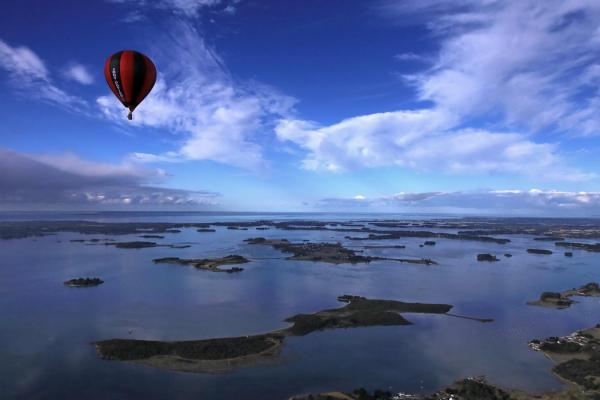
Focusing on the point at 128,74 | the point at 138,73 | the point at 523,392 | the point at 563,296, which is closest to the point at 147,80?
the point at 138,73

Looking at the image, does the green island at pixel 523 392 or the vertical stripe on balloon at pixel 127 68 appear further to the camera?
the vertical stripe on balloon at pixel 127 68

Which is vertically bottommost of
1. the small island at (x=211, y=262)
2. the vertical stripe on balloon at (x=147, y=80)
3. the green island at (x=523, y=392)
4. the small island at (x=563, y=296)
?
the green island at (x=523, y=392)

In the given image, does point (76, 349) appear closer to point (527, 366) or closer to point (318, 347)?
point (318, 347)

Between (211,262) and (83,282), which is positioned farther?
(211,262)

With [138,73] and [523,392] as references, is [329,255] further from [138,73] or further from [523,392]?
[138,73]

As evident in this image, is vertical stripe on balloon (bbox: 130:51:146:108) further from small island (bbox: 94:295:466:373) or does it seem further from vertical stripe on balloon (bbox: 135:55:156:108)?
small island (bbox: 94:295:466:373)

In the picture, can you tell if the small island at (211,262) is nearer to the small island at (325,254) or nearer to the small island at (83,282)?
the small island at (325,254)

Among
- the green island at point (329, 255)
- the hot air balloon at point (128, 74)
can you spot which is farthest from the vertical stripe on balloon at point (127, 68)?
the green island at point (329, 255)
